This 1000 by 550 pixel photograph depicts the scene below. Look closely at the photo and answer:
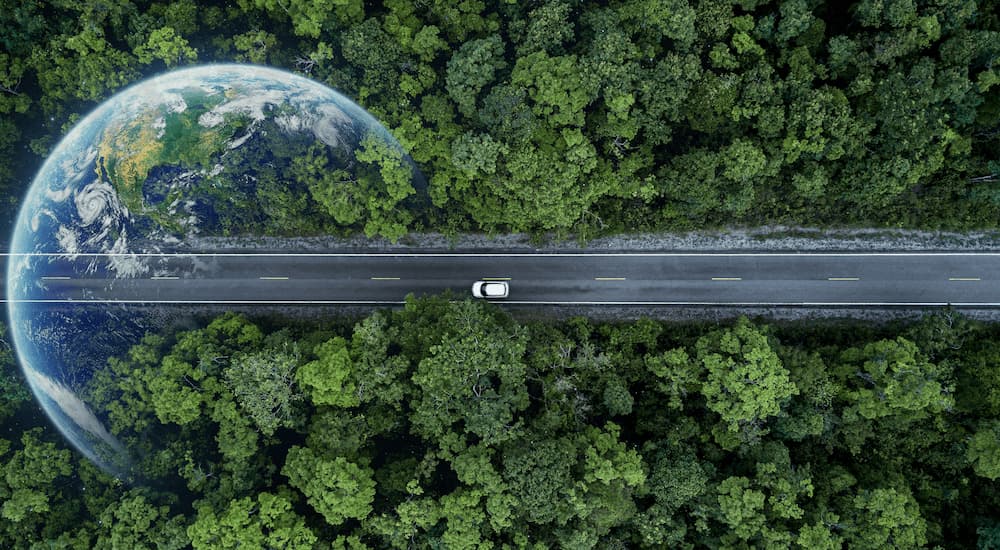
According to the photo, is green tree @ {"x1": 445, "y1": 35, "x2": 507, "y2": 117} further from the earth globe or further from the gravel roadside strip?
the gravel roadside strip

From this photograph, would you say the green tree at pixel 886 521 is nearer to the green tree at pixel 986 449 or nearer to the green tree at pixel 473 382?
the green tree at pixel 986 449

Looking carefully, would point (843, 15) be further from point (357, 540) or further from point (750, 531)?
point (357, 540)

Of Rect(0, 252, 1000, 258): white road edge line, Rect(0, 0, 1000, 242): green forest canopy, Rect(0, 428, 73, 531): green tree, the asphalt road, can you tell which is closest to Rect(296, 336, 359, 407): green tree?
the asphalt road

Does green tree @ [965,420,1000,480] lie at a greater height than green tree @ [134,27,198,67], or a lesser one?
lesser

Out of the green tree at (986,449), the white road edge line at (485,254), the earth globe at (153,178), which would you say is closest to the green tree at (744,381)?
the white road edge line at (485,254)

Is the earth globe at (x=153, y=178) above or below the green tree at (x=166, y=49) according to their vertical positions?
below

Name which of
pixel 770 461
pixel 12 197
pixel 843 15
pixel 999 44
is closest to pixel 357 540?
pixel 770 461

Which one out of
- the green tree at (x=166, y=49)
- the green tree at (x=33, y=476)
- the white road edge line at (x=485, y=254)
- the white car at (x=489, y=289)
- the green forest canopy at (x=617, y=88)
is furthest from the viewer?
the white car at (x=489, y=289)

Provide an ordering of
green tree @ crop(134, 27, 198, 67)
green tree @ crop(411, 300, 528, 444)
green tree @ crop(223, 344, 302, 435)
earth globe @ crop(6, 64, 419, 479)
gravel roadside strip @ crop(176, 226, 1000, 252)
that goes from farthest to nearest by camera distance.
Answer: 1. gravel roadside strip @ crop(176, 226, 1000, 252)
2. green tree @ crop(134, 27, 198, 67)
3. earth globe @ crop(6, 64, 419, 479)
4. green tree @ crop(223, 344, 302, 435)
5. green tree @ crop(411, 300, 528, 444)
